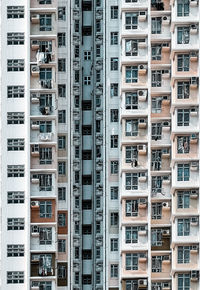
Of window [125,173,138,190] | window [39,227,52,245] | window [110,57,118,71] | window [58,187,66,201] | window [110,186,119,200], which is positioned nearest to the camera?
window [39,227,52,245]

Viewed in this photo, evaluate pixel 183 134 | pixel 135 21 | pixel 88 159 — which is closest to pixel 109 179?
pixel 88 159

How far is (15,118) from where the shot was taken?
127 ft

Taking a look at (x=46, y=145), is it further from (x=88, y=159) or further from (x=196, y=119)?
(x=196, y=119)

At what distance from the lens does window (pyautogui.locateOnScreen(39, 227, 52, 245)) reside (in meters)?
38.6

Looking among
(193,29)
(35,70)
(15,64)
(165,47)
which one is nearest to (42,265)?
(35,70)

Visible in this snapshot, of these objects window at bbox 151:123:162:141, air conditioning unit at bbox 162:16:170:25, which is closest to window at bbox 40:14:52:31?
air conditioning unit at bbox 162:16:170:25

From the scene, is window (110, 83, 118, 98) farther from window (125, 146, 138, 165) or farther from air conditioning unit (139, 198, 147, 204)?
air conditioning unit (139, 198, 147, 204)

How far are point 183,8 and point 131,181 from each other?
321 inches

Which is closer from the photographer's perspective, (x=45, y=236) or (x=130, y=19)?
(x=45, y=236)

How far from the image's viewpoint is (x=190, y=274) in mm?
38344

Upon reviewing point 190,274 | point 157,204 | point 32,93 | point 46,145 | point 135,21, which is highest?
point 135,21

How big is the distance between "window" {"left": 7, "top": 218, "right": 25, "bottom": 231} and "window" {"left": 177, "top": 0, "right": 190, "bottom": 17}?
11701 millimetres

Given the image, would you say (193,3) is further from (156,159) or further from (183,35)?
(156,159)

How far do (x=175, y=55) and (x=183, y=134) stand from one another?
3.57m
